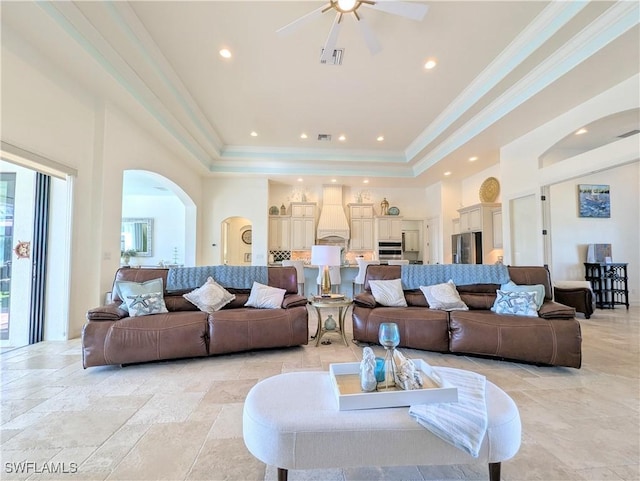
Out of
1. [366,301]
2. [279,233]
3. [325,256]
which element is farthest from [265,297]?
[279,233]

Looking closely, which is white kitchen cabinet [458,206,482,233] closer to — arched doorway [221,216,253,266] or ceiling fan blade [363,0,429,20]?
ceiling fan blade [363,0,429,20]

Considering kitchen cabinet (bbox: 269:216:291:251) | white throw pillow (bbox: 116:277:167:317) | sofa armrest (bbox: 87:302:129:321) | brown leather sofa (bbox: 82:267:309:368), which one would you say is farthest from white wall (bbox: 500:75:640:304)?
sofa armrest (bbox: 87:302:129:321)

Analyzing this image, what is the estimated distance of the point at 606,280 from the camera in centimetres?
569

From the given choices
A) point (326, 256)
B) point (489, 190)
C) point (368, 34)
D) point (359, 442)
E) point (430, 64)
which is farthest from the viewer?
point (489, 190)

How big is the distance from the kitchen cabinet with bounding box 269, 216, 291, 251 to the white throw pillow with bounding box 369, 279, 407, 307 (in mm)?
4635

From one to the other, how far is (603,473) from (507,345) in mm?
1475

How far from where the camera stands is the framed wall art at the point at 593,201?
5.91 metres

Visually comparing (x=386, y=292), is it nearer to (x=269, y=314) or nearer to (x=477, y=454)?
(x=269, y=314)

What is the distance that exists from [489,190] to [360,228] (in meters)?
3.29

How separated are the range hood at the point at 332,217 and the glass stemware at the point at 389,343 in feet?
21.4

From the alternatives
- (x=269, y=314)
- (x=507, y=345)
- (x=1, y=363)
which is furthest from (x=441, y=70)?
(x=1, y=363)

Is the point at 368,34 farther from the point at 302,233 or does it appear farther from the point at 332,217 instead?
the point at 302,233

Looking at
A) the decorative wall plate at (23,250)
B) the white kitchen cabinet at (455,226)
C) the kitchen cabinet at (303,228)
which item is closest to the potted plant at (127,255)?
the kitchen cabinet at (303,228)

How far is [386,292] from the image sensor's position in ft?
12.1
